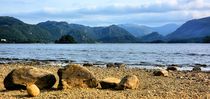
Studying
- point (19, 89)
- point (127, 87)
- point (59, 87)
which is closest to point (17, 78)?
point (19, 89)

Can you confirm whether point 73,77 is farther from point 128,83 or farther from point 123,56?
point 123,56

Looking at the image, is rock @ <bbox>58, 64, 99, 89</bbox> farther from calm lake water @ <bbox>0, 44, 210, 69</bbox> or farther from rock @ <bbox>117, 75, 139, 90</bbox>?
calm lake water @ <bbox>0, 44, 210, 69</bbox>

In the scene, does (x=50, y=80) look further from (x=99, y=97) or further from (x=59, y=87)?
(x=99, y=97)

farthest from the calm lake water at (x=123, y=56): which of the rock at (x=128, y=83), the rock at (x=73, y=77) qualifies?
the rock at (x=73, y=77)

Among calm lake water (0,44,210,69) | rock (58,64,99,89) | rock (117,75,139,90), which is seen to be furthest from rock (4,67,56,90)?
calm lake water (0,44,210,69)

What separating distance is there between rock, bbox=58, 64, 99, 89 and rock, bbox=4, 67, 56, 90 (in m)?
0.99

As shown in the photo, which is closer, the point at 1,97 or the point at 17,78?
the point at 1,97

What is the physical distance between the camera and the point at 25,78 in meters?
23.2

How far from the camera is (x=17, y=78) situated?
2319 cm

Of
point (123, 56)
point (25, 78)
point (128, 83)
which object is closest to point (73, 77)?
point (25, 78)

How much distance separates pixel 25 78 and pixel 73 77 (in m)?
2.82

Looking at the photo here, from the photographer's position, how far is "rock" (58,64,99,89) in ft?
76.5

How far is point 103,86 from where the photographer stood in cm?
2430

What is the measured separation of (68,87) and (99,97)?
325 cm
